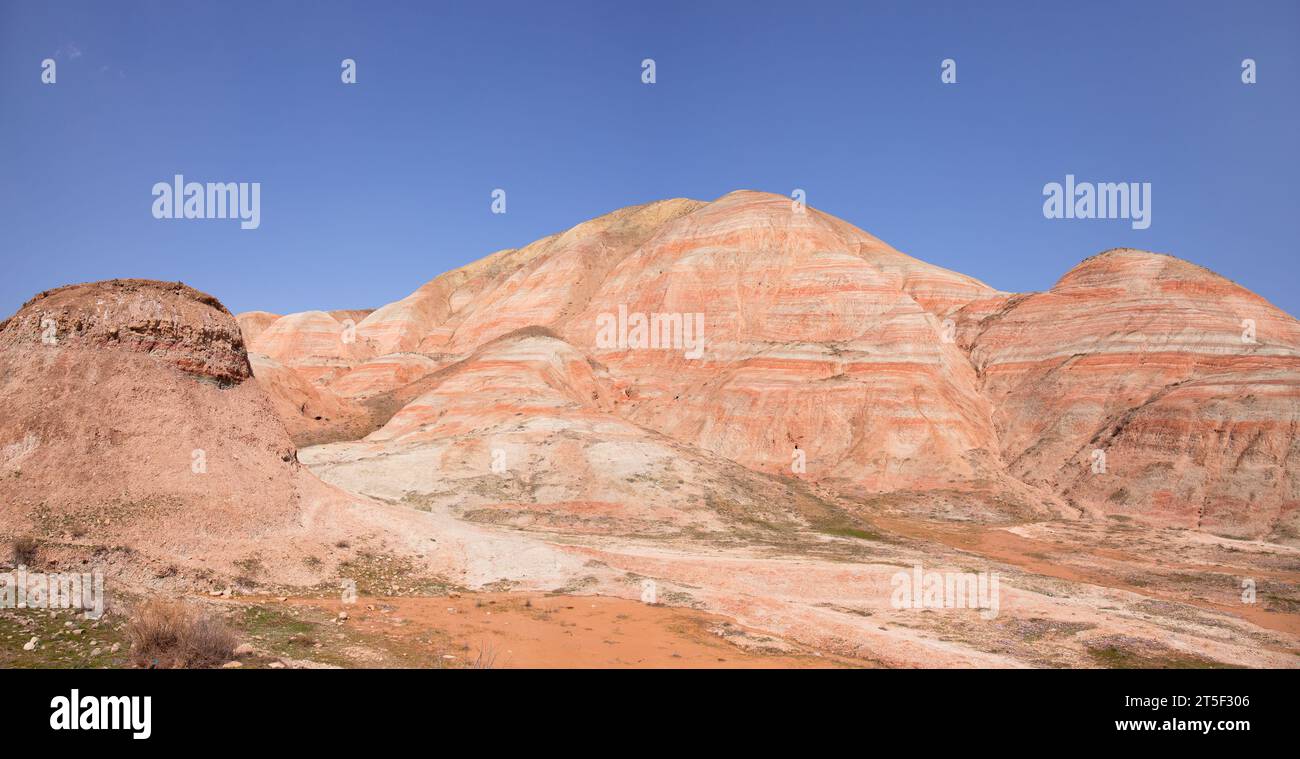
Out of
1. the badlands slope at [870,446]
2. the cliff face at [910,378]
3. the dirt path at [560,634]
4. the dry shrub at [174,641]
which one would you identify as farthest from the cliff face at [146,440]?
the cliff face at [910,378]

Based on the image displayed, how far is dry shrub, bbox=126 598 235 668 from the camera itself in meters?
8.62

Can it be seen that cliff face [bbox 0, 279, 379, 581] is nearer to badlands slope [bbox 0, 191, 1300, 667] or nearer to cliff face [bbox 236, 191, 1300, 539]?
badlands slope [bbox 0, 191, 1300, 667]

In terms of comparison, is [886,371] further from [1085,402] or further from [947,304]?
[947,304]

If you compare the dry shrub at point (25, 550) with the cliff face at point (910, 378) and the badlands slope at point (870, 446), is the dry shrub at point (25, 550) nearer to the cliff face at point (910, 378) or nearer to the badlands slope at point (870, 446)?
the badlands slope at point (870, 446)

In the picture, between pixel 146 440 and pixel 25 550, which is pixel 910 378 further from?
pixel 25 550

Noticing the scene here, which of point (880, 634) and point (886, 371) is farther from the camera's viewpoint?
point (886, 371)

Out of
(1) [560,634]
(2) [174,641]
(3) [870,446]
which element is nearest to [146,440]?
(2) [174,641]

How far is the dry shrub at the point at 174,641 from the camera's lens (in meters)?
8.62

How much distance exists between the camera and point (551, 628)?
13977mm

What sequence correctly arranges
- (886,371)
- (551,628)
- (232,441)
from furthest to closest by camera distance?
(886,371) → (232,441) → (551,628)

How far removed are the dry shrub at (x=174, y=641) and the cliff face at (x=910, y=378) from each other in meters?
Answer: 25.8
